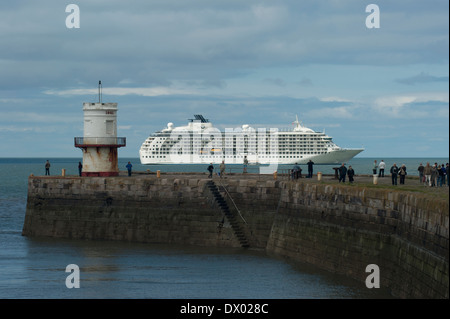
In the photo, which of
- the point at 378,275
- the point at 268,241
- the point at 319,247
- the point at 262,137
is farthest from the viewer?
the point at 262,137

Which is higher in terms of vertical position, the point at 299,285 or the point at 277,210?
the point at 277,210

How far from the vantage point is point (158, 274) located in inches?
1233

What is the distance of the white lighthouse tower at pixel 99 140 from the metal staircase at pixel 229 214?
28.0ft

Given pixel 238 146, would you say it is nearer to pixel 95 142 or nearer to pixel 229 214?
pixel 95 142

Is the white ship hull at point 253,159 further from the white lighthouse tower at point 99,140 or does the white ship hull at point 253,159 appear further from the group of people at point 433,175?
the group of people at point 433,175

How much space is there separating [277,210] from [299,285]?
8.03m

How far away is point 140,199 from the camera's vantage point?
40.1 meters

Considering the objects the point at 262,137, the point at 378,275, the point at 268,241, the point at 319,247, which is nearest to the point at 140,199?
the point at 268,241

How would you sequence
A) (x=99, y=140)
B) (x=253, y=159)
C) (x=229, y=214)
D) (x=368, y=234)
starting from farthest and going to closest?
(x=253, y=159) < (x=99, y=140) < (x=229, y=214) < (x=368, y=234)

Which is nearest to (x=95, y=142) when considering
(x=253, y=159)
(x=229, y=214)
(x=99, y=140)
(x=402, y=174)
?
(x=99, y=140)

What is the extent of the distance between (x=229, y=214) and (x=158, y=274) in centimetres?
713

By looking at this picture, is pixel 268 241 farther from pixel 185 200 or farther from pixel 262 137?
pixel 262 137

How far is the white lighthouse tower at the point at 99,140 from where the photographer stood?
44625mm

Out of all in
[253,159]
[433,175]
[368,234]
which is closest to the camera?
[368,234]
